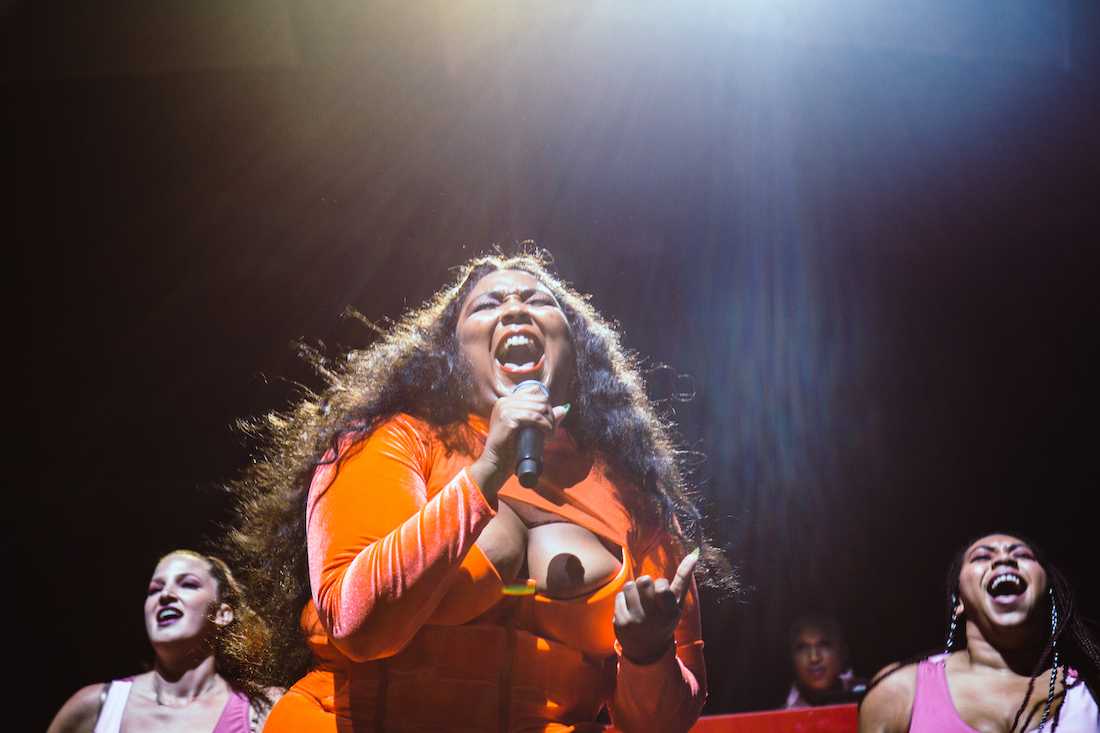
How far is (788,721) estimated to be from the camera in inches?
102

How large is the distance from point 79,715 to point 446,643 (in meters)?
1.78

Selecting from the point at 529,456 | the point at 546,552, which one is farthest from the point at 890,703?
Answer: the point at 529,456

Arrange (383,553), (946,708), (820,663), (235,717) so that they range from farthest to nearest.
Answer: (820,663) → (235,717) → (946,708) → (383,553)

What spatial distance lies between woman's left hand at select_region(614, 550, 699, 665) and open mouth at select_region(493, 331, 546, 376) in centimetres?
55

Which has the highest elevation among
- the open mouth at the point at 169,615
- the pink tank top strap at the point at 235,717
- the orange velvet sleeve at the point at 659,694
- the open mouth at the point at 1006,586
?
the open mouth at the point at 169,615

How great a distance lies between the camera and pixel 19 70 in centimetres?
270

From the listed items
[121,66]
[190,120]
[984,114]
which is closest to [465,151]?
[190,120]

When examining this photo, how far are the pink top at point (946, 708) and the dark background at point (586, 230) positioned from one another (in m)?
0.72

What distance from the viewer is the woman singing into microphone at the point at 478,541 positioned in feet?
4.67

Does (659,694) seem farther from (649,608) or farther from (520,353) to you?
(520,353)

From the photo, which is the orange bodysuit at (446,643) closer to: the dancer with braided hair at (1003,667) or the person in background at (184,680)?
the dancer with braided hair at (1003,667)

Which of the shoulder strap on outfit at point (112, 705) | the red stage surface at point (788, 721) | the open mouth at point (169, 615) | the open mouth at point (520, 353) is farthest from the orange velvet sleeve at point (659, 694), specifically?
the shoulder strap on outfit at point (112, 705)

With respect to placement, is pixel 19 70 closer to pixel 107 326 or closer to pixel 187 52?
pixel 187 52

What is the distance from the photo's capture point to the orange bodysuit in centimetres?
142
